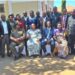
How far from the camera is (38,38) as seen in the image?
1197cm

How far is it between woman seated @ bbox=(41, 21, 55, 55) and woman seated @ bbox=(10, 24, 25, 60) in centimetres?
81

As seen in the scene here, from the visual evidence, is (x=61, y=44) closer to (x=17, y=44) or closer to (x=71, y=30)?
(x=71, y=30)

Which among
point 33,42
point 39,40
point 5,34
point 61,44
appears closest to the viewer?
point 61,44

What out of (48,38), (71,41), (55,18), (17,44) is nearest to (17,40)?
(17,44)

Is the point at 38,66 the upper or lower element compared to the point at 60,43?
lower

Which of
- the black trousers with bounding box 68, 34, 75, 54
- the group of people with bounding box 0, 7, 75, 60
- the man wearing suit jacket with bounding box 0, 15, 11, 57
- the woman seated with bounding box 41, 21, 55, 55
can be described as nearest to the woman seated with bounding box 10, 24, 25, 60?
the group of people with bounding box 0, 7, 75, 60

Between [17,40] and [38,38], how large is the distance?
31.8 inches

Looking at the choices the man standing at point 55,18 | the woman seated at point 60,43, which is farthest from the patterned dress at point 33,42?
the man standing at point 55,18

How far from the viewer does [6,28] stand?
1213 centimetres

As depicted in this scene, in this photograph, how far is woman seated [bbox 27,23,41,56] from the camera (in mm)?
11773

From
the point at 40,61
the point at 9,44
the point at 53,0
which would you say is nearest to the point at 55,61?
the point at 40,61

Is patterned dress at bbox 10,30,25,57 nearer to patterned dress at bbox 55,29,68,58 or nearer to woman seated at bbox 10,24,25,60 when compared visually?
woman seated at bbox 10,24,25,60

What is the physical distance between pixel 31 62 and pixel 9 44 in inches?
58.9

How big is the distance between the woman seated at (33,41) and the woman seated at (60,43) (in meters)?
0.69
